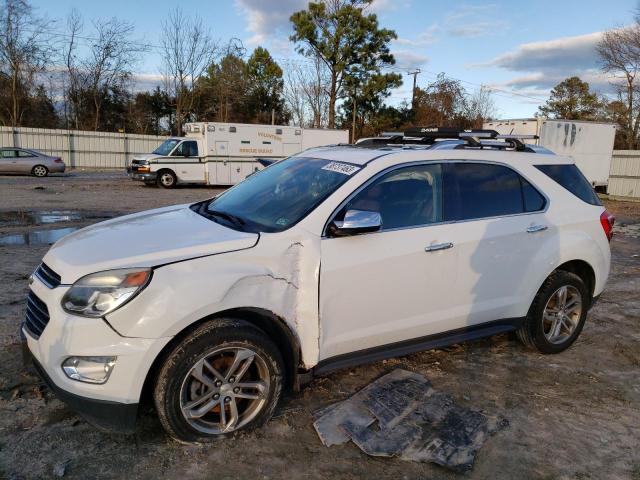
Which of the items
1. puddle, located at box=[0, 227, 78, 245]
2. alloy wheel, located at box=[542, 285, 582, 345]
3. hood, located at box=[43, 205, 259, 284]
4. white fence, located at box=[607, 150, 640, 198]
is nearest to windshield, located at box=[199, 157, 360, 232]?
hood, located at box=[43, 205, 259, 284]

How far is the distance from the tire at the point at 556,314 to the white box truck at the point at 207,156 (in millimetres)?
16877

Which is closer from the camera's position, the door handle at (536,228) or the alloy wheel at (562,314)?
the door handle at (536,228)

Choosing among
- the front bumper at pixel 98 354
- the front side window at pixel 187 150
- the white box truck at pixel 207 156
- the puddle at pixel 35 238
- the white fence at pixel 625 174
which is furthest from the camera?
the white fence at pixel 625 174

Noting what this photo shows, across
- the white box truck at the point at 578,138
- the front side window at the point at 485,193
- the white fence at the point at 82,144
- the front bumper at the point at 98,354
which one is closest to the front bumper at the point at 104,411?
the front bumper at the point at 98,354

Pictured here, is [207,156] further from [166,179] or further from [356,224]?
[356,224]

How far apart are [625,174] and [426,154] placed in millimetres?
21419

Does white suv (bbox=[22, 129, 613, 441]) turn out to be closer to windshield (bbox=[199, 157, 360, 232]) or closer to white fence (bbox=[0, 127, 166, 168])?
windshield (bbox=[199, 157, 360, 232])

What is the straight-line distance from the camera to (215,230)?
3127mm

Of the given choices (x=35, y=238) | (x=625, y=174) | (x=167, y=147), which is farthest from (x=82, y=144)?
(x=625, y=174)

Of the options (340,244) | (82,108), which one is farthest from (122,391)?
(82,108)

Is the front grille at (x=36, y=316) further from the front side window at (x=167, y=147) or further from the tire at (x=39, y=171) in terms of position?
the tire at (x=39, y=171)

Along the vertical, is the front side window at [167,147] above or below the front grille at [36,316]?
above

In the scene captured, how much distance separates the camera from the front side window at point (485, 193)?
370 centimetres

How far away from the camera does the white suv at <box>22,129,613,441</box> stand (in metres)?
2.60
